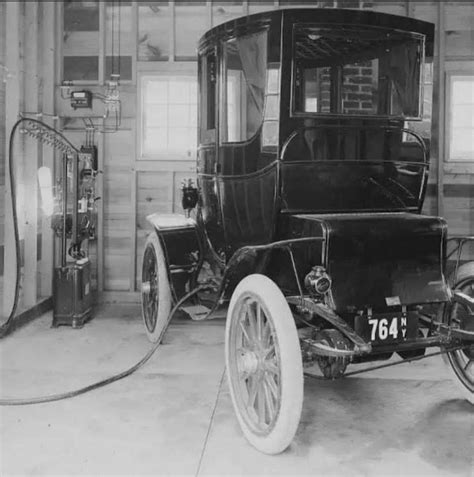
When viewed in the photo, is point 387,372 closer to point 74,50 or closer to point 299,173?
point 299,173

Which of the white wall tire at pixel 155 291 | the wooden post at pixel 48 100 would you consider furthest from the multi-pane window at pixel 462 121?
the wooden post at pixel 48 100

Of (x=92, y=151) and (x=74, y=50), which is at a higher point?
(x=74, y=50)

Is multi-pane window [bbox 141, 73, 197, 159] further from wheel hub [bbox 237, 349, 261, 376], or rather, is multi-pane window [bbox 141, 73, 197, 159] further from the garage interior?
wheel hub [bbox 237, 349, 261, 376]

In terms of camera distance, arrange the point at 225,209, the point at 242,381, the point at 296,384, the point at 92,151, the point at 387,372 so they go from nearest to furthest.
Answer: the point at 296,384 < the point at 242,381 < the point at 225,209 < the point at 387,372 < the point at 92,151

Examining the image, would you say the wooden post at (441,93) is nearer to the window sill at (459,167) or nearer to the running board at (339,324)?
the window sill at (459,167)

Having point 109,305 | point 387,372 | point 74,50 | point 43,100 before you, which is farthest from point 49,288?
point 387,372

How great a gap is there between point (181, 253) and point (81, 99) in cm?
218

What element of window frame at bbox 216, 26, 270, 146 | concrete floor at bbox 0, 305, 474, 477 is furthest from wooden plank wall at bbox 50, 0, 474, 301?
window frame at bbox 216, 26, 270, 146

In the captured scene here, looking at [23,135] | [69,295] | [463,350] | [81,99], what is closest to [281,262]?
[463,350]

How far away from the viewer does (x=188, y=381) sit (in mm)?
3664

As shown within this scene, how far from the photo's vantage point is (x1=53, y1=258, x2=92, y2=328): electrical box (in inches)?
195

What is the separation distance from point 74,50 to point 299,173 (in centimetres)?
359

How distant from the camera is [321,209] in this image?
319 centimetres

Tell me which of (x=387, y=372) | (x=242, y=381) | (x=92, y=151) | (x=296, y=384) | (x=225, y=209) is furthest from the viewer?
(x=92, y=151)
